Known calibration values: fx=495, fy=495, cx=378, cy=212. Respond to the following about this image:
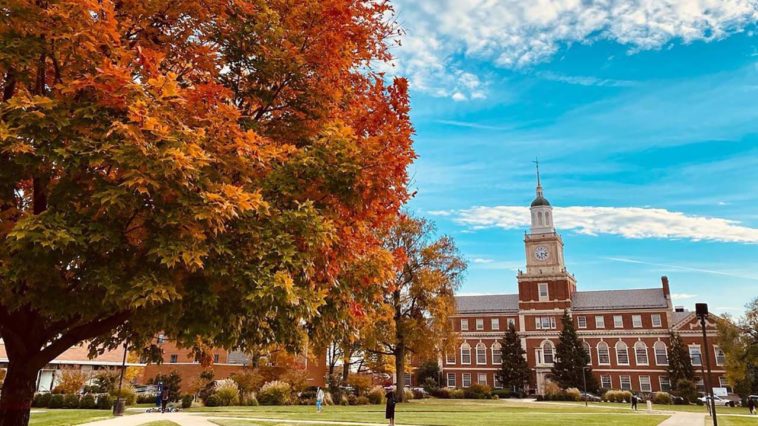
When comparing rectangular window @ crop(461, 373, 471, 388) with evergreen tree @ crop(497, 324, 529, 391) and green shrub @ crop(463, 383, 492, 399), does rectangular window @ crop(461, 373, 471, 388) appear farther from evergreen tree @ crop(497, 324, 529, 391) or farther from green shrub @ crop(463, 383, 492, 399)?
green shrub @ crop(463, 383, 492, 399)

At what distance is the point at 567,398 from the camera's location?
58438mm

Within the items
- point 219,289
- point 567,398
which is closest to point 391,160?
point 219,289

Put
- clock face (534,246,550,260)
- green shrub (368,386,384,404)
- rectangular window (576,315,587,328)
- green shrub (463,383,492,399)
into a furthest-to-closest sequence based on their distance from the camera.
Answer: clock face (534,246,550,260), rectangular window (576,315,587,328), green shrub (463,383,492,399), green shrub (368,386,384,404)

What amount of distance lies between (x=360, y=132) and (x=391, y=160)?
167cm

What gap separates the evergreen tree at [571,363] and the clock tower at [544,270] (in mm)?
8176

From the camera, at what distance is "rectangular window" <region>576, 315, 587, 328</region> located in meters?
76.8

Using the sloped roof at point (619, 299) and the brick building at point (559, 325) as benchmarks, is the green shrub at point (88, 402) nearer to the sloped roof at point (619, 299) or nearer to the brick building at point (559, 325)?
the brick building at point (559, 325)

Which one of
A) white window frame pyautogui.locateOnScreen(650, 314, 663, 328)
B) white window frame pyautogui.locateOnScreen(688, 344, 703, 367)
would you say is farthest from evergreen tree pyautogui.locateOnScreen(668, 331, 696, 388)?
white window frame pyautogui.locateOnScreen(650, 314, 663, 328)

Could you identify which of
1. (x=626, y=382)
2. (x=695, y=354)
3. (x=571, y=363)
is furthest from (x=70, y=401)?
(x=695, y=354)

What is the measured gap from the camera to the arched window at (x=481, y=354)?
8056 cm

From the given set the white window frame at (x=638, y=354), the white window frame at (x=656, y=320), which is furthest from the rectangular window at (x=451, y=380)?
the white window frame at (x=656, y=320)

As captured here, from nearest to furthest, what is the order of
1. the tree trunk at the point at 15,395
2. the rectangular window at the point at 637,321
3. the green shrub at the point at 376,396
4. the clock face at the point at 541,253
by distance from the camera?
1. the tree trunk at the point at 15,395
2. the green shrub at the point at 376,396
3. the rectangular window at the point at 637,321
4. the clock face at the point at 541,253

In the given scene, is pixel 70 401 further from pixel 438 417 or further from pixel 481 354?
pixel 481 354

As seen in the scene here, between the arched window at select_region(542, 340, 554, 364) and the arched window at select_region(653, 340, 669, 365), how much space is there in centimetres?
1413
